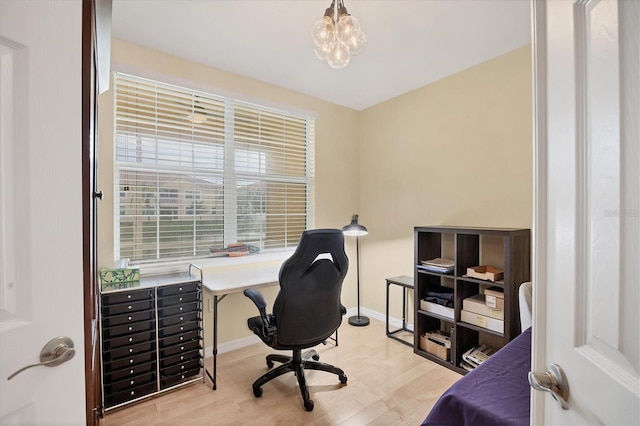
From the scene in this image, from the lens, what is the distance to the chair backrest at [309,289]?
6.14 feet

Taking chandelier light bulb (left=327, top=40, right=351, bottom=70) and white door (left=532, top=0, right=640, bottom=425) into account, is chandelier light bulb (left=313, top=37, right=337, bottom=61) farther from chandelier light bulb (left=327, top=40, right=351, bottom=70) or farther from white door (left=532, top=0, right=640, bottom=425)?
white door (left=532, top=0, right=640, bottom=425)

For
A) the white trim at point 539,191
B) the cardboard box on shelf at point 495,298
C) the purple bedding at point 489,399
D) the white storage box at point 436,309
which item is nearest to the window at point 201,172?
the white storage box at point 436,309

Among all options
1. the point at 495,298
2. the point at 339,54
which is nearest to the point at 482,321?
the point at 495,298

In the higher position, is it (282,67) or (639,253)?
(282,67)

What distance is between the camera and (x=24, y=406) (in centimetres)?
68

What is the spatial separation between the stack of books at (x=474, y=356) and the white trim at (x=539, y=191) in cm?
194

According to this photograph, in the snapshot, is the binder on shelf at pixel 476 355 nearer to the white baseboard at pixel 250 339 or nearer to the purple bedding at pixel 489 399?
the white baseboard at pixel 250 339

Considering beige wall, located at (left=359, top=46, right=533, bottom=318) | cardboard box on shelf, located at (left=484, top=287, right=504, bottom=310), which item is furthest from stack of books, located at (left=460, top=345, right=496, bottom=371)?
beige wall, located at (left=359, top=46, right=533, bottom=318)

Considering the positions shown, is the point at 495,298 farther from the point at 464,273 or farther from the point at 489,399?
the point at 489,399

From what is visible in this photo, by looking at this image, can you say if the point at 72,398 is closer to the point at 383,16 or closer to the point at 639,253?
the point at 639,253

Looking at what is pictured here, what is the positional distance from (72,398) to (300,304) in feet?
4.26

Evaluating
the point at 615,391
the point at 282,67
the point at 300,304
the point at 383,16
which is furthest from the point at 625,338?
the point at 282,67

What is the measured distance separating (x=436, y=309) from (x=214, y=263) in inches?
81.8

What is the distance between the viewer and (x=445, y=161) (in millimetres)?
2924
